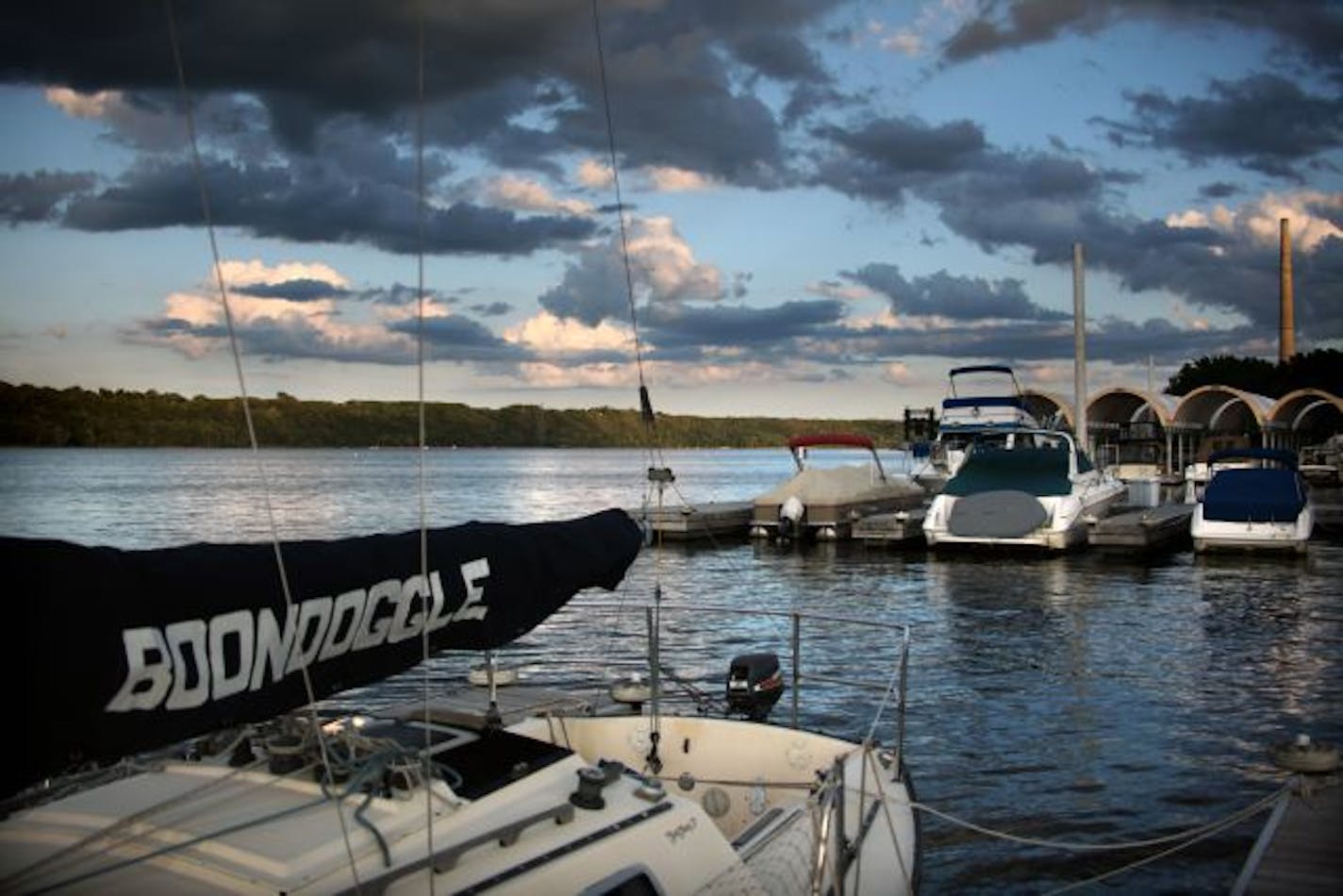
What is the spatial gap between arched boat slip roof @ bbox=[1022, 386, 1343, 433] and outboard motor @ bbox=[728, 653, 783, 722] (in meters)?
47.1

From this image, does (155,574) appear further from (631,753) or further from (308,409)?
(308,409)

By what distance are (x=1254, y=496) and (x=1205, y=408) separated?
36960mm

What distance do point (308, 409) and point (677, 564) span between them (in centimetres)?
5414

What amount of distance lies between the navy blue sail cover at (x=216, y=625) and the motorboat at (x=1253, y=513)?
94.4 feet

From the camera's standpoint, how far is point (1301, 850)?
755cm

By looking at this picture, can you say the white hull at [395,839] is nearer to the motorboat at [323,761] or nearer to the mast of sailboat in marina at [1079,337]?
the motorboat at [323,761]

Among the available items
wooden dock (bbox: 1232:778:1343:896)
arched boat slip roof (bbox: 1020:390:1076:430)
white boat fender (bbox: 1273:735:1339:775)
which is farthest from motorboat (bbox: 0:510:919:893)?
arched boat slip roof (bbox: 1020:390:1076:430)

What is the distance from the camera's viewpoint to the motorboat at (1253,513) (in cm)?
3030

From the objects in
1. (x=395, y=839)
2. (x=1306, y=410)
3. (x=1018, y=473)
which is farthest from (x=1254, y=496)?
(x=1306, y=410)

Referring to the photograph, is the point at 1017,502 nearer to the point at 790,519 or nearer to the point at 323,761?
the point at 790,519

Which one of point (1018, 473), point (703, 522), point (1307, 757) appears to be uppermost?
point (1018, 473)

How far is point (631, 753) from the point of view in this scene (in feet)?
25.1

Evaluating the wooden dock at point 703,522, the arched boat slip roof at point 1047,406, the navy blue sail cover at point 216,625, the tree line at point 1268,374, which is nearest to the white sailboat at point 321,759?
the navy blue sail cover at point 216,625

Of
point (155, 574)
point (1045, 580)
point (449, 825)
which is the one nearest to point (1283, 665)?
point (1045, 580)
